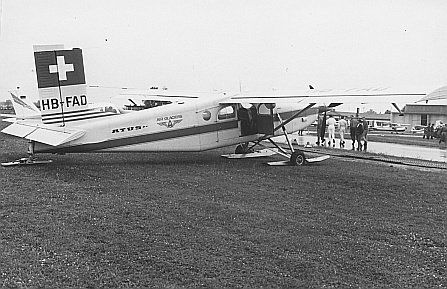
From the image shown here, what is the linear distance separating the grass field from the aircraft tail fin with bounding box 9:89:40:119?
29.9 ft

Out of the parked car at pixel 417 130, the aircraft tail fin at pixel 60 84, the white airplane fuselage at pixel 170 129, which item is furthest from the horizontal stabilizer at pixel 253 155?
the parked car at pixel 417 130

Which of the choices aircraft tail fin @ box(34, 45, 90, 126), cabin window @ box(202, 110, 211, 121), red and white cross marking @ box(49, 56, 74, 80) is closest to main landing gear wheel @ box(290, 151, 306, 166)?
cabin window @ box(202, 110, 211, 121)

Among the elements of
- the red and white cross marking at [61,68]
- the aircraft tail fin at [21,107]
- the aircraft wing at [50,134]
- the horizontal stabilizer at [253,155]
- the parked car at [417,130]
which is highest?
the red and white cross marking at [61,68]

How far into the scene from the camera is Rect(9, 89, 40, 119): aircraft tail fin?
19.1 meters

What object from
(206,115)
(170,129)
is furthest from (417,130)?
(170,129)

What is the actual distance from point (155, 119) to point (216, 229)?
641 cm

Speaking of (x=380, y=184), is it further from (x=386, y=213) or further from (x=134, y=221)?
(x=134, y=221)

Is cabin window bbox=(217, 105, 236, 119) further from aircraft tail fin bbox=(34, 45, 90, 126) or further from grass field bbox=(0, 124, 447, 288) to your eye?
aircraft tail fin bbox=(34, 45, 90, 126)

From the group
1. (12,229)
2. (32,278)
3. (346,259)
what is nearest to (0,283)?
(32,278)

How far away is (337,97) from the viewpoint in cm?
1244

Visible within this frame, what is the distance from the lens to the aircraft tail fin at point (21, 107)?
19.1 m

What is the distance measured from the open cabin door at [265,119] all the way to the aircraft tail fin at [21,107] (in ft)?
31.8

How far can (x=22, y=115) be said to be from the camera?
19.1 m

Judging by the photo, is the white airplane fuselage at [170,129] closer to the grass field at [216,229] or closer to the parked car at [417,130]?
the grass field at [216,229]
